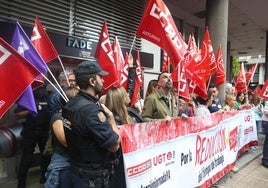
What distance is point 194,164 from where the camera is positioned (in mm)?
4633

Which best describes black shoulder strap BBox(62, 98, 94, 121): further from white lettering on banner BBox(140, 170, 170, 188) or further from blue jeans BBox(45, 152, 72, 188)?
white lettering on banner BBox(140, 170, 170, 188)

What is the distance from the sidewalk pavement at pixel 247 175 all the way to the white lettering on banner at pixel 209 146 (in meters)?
0.63

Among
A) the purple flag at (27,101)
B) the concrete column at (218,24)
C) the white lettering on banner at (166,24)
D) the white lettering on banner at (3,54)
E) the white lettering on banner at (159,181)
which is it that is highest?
the concrete column at (218,24)

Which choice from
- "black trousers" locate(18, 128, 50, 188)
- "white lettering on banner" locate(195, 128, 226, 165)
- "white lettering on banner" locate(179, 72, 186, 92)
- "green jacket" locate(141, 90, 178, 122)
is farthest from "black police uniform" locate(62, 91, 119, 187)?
"white lettering on banner" locate(179, 72, 186, 92)

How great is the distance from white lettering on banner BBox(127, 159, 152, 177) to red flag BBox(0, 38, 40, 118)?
1.35 meters

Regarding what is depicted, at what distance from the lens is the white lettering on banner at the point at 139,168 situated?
331 centimetres

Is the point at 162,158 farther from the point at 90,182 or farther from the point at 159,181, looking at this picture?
the point at 90,182

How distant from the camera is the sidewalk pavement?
5734 mm

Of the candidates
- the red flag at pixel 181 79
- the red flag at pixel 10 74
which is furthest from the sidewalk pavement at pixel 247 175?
the red flag at pixel 10 74

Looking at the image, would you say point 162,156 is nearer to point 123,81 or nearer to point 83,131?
point 83,131

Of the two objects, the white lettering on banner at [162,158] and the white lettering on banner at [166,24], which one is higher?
the white lettering on banner at [166,24]

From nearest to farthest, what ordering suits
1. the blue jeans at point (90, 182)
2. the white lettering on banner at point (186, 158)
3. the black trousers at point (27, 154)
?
Result: the blue jeans at point (90, 182) → the white lettering on banner at point (186, 158) → the black trousers at point (27, 154)

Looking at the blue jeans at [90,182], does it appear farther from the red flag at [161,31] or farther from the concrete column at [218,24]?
the concrete column at [218,24]

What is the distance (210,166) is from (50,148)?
2649 millimetres
